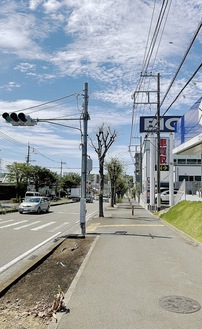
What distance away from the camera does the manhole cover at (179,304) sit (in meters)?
5.12

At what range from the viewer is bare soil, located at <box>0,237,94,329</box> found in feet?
15.4

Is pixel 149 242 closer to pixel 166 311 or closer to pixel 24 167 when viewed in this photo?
pixel 166 311

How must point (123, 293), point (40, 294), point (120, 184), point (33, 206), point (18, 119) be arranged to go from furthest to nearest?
point (120, 184)
point (33, 206)
point (18, 119)
point (40, 294)
point (123, 293)

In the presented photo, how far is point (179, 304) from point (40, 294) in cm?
253

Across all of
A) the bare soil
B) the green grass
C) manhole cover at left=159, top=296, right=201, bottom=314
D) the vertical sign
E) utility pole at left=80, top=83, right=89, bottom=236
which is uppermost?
the vertical sign

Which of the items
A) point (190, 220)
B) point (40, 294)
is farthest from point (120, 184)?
point (40, 294)

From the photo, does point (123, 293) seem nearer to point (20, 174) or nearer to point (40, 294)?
point (40, 294)

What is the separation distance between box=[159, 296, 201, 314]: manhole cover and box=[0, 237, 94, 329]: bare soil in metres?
1.65

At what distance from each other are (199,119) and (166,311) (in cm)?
1215

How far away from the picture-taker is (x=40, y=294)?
605 cm

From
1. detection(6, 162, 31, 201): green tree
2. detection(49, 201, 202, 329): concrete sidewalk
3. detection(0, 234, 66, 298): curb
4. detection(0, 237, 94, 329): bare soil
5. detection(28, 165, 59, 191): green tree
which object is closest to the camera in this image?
detection(49, 201, 202, 329): concrete sidewalk

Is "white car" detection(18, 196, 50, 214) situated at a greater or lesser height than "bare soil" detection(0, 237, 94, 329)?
greater

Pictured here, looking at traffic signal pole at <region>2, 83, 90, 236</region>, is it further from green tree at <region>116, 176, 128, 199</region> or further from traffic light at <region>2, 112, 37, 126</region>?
green tree at <region>116, 176, 128, 199</region>

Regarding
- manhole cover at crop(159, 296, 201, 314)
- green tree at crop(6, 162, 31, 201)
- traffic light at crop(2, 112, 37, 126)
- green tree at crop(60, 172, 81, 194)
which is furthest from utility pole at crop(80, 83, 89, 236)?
green tree at crop(60, 172, 81, 194)
